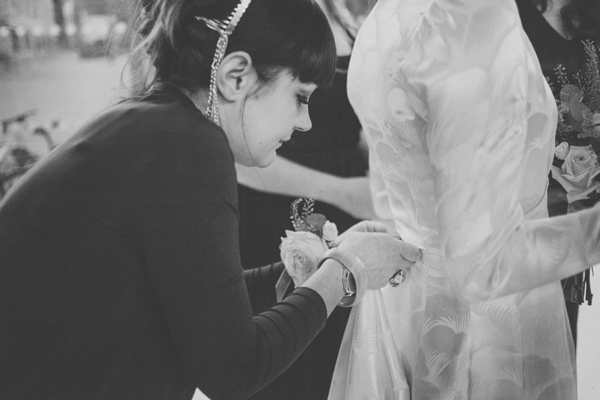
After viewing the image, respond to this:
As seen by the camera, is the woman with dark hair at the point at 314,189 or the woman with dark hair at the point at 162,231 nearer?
the woman with dark hair at the point at 162,231

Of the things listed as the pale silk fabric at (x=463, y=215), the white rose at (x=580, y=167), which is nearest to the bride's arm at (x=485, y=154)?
the pale silk fabric at (x=463, y=215)

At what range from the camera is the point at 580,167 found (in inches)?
47.6

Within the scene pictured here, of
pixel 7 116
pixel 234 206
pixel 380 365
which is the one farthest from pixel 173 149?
pixel 7 116

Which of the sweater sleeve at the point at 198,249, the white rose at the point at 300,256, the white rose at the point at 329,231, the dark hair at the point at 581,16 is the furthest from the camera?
the dark hair at the point at 581,16

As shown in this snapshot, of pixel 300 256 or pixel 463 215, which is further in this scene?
pixel 300 256

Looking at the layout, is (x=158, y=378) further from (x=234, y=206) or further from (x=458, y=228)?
(x=458, y=228)

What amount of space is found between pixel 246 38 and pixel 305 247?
1.79 feet

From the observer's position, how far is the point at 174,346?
810 millimetres

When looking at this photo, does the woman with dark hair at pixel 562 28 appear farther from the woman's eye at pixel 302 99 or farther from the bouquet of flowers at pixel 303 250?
the woman's eye at pixel 302 99

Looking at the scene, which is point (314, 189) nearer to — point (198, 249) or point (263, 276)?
point (263, 276)

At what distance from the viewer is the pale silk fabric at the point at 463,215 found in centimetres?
81

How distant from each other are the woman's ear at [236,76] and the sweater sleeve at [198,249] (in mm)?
74

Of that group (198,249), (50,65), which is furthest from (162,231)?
(50,65)

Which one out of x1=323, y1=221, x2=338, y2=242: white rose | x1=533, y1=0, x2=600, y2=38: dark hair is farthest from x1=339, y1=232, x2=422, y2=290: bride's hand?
x1=533, y1=0, x2=600, y2=38: dark hair
